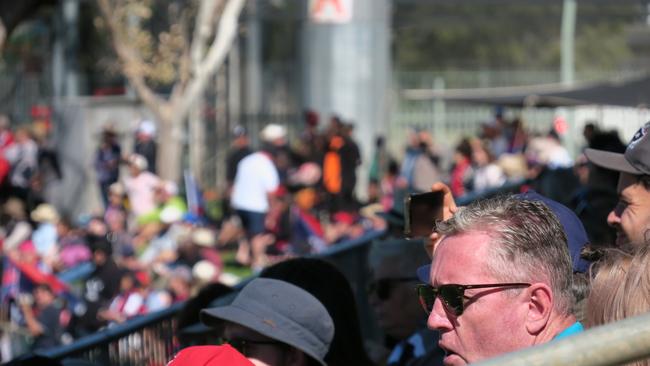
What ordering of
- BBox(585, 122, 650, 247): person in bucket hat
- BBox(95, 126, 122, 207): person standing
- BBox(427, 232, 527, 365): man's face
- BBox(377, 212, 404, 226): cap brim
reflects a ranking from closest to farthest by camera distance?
1. BBox(427, 232, 527, 365): man's face
2. BBox(585, 122, 650, 247): person in bucket hat
3. BBox(377, 212, 404, 226): cap brim
4. BBox(95, 126, 122, 207): person standing

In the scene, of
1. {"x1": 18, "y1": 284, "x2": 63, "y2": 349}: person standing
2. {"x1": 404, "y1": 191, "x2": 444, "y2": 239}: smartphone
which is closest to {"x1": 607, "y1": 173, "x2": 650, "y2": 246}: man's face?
{"x1": 404, "y1": 191, "x2": 444, "y2": 239}: smartphone

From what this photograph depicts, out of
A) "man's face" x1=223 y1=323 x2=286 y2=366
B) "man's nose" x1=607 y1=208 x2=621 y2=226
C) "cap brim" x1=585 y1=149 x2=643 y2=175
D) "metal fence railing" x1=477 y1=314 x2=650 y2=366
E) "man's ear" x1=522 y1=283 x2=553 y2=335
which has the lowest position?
"man's face" x1=223 y1=323 x2=286 y2=366

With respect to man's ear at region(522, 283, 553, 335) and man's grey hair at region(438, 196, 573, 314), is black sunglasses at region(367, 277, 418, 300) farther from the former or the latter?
man's ear at region(522, 283, 553, 335)

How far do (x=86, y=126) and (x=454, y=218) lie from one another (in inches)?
842

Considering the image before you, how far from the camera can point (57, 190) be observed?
23.3 meters

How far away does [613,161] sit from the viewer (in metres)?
4.12

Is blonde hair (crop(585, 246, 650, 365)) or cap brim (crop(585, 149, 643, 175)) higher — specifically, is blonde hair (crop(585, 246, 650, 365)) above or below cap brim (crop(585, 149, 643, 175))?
below

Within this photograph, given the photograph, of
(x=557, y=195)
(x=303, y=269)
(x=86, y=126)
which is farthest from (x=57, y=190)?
(x=303, y=269)

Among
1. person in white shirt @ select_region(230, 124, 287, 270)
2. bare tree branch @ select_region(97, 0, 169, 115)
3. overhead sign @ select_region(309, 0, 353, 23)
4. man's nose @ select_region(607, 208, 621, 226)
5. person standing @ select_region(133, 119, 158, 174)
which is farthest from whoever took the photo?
bare tree branch @ select_region(97, 0, 169, 115)

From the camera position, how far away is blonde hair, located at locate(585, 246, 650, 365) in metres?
2.72

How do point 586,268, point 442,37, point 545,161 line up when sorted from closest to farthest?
1. point 586,268
2. point 545,161
3. point 442,37

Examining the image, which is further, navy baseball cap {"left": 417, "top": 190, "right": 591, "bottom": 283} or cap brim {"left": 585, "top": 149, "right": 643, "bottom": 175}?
cap brim {"left": 585, "top": 149, "right": 643, "bottom": 175}


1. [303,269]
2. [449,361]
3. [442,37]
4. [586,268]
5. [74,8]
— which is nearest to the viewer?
[449,361]

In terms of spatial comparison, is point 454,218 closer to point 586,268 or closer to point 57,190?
point 586,268
